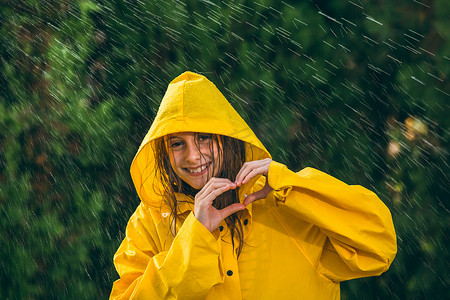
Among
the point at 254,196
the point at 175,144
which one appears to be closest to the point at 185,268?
the point at 254,196

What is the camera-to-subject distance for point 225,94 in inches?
139

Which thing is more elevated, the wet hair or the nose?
the nose

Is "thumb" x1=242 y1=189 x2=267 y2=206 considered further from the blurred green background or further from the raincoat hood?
the blurred green background

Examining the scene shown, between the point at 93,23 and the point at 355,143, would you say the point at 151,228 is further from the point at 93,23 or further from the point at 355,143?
the point at 93,23

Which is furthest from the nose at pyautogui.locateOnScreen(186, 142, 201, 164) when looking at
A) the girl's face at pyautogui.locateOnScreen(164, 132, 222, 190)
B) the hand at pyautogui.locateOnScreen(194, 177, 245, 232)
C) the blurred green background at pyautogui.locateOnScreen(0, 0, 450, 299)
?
the blurred green background at pyautogui.locateOnScreen(0, 0, 450, 299)

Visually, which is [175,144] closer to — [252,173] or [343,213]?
[252,173]

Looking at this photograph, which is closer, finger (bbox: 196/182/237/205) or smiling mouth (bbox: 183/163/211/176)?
finger (bbox: 196/182/237/205)

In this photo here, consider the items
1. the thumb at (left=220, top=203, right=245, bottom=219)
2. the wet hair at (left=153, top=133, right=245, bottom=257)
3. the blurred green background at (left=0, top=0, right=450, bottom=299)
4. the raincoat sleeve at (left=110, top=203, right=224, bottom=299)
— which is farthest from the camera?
the blurred green background at (left=0, top=0, right=450, bottom=299)

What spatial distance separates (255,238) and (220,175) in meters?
0.30

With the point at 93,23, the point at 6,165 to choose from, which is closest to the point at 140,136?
the point at 93,23

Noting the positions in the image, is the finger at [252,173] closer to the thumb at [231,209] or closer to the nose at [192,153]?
the thumb at [231,209]

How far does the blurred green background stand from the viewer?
3.08 metres

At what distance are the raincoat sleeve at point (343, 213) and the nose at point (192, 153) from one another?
0.33 meters

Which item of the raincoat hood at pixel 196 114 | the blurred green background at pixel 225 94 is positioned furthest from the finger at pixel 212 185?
the blurred green background at pixel 225 94
